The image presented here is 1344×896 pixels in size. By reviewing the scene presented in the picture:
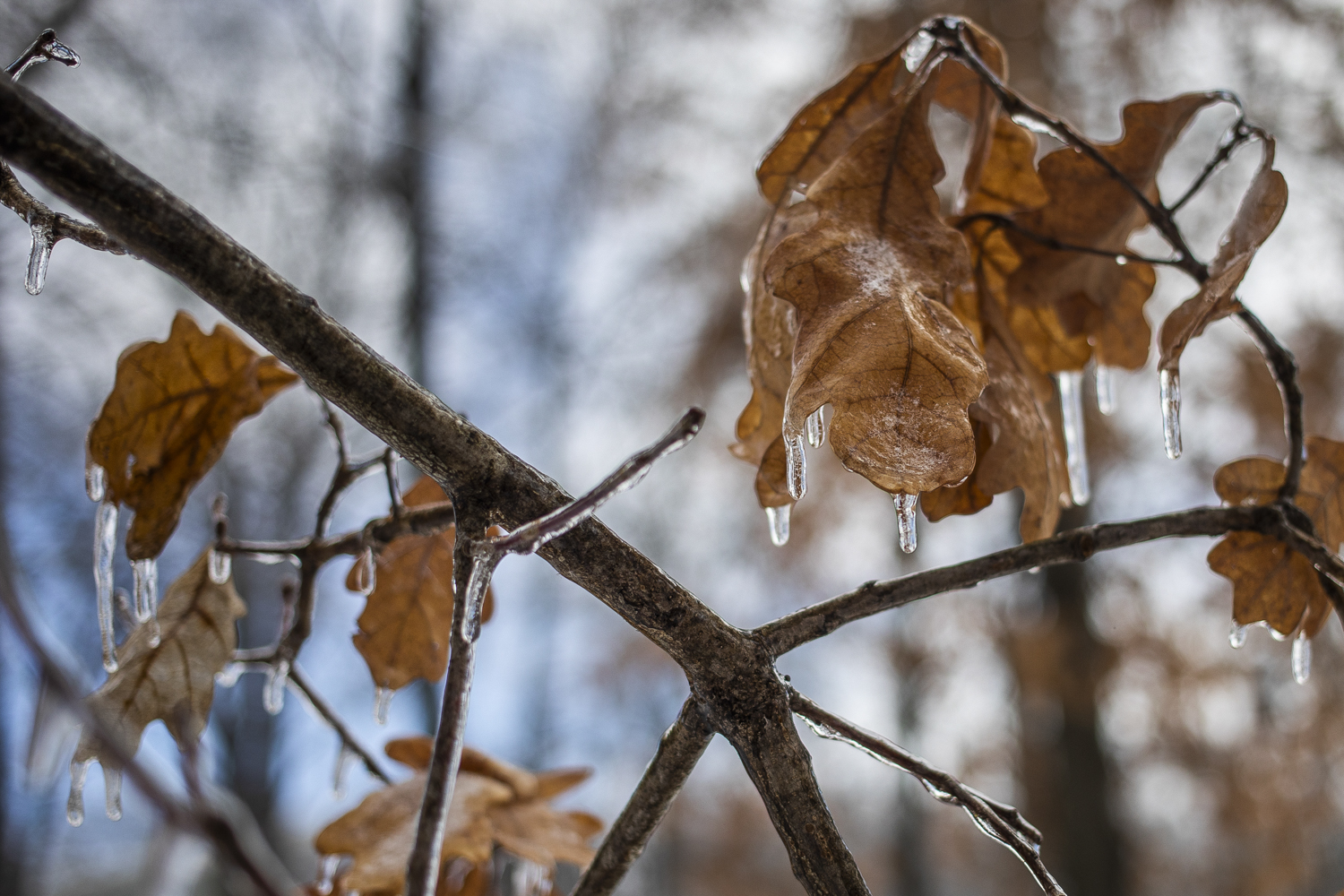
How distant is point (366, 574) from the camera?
559 mm

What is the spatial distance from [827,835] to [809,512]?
191 inches

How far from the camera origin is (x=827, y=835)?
29cm

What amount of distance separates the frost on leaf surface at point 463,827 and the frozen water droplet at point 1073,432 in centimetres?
43

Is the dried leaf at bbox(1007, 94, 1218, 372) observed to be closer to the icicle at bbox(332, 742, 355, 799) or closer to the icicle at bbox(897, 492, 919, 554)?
the icicle at bbox(897, 492, 919, 554)

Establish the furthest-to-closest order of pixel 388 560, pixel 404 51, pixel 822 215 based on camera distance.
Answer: pixel 404 51, pixel 388 560, pixel 822 215

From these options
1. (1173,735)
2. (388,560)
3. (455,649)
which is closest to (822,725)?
(455,649)

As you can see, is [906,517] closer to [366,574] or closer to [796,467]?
[796,467]

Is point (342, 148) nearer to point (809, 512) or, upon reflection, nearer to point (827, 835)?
point (809, 512)

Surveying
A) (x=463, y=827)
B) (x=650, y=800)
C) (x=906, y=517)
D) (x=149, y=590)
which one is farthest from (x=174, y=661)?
(x=906, y=517)

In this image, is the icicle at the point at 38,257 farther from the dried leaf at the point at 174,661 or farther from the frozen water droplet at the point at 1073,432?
the frozen water droplet at the point at 1073,432

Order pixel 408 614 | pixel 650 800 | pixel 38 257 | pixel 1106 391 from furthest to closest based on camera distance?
pixel 1106 391
pixel 408 614
pixel 38 257
pixel 650 800

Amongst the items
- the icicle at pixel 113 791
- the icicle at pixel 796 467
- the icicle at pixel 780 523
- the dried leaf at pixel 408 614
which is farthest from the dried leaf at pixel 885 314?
the icicle at pixel 113 791

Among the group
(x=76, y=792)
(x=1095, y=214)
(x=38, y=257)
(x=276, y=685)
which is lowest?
(x=76, y=792)

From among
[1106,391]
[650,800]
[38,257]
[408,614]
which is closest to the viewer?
[650,800]
